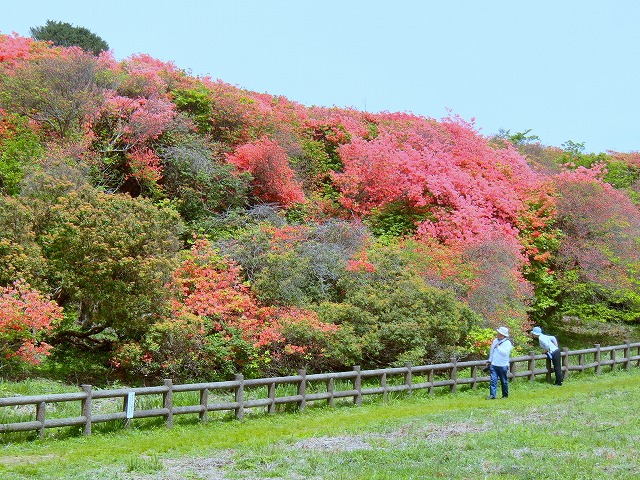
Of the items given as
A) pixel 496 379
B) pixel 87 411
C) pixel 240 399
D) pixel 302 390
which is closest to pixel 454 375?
pixel 496 379

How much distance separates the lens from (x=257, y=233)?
19.7 m

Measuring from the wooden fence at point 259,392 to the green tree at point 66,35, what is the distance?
25813 mm

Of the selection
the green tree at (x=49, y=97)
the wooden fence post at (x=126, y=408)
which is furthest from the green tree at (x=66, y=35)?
the wooden fence post at (x=126, y=408)

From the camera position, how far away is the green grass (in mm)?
8773

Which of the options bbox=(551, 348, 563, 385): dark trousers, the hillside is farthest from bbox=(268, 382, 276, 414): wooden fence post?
bbox=(551, 348, 563, 385): dark trousers

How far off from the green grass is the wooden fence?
0.90ft

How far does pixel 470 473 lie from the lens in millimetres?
8586

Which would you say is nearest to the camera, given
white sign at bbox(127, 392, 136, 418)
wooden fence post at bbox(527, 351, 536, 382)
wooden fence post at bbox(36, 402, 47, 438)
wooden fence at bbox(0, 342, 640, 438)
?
wooden fence post at bbox(36, 402, 47, 438)

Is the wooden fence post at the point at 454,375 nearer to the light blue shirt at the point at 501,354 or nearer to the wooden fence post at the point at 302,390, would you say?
the light blue shirt at the point at 501,354

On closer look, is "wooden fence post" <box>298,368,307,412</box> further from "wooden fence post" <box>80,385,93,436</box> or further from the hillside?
"wooden fence post" <box>80,385,93,436</box>

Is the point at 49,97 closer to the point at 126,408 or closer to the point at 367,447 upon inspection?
the point at 126,408

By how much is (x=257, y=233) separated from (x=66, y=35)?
22531 millimetres

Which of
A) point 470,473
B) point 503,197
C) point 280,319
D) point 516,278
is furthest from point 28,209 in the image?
point 503,197

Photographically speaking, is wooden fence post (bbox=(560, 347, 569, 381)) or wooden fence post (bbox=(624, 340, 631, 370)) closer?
wooden fence post (bbox=(560, 347, 569, 381))
